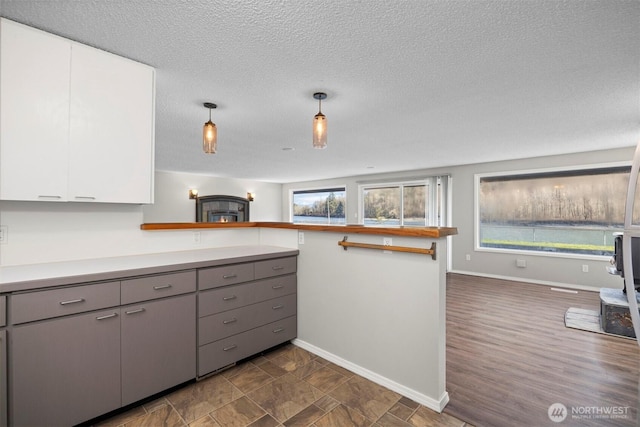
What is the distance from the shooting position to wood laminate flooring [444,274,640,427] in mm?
1854

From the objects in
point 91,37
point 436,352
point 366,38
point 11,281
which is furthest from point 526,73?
point 11,281

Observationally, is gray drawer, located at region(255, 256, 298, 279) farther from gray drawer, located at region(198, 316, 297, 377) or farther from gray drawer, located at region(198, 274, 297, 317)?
gray drawer, located at region(198, 316, 297, 377)

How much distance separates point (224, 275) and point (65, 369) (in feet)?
3.24

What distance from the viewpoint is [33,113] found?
1.66m

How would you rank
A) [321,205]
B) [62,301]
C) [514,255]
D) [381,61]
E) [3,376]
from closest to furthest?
[3,376], [62,301], [381,61], [514,255], [321,205]

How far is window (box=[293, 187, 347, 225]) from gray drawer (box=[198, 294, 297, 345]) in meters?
5.55

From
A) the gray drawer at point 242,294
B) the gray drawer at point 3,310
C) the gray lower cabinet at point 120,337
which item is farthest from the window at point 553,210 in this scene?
the gray drawer at point 3,310

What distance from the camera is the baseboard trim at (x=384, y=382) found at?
1875mm

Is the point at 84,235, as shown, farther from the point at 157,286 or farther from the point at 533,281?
the point at 533,281

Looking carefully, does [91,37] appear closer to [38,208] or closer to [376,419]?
[38,208]

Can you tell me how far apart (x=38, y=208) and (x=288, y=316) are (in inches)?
79.1

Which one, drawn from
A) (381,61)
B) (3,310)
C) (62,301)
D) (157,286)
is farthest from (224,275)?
(381,61)

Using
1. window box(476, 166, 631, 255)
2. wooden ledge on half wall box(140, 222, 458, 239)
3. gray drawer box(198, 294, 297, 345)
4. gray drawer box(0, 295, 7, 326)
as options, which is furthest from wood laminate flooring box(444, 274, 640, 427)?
gray drawer box(0, 295, 7, 326)

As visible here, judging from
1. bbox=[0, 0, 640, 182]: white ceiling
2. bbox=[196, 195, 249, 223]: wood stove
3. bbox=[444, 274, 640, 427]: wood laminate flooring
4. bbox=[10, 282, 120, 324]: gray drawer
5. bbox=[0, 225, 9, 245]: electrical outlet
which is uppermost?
bbox=[0, 0, 640, 182]: white ceiling
